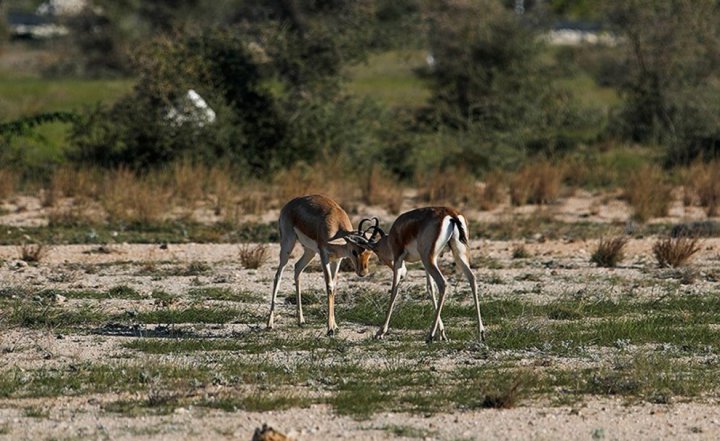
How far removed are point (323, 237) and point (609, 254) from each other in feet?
20.1

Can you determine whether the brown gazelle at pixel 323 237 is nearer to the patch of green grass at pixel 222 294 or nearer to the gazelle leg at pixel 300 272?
the gazelle leg at pixel 300 272

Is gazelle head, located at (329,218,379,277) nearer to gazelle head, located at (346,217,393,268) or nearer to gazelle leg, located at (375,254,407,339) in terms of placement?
gazelle head, located at (346,217,393,268)

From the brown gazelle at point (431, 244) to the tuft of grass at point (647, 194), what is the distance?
1119 cm

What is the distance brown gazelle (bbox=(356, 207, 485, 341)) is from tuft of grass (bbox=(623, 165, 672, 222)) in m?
11.2

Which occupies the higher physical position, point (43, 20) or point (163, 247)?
point (163, 247)

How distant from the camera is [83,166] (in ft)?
92.2

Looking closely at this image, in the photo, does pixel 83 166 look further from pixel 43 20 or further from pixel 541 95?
pixel 43 20

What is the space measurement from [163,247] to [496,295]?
20.0 ft

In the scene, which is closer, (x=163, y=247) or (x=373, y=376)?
(x=373, y=376)

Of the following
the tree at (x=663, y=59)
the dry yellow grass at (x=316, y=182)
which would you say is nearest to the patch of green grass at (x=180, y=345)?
the dry yellow grass at (x=316, y=182)

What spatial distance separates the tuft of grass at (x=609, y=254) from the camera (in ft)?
63.3

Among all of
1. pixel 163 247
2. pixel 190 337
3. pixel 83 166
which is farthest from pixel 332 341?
pixel 83 166

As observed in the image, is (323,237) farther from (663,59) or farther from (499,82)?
(663,59)

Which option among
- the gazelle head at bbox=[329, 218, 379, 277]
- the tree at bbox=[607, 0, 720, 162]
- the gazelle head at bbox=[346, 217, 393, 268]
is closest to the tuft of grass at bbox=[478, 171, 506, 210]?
the tree at bbox=[607, 0, 720, 162]
